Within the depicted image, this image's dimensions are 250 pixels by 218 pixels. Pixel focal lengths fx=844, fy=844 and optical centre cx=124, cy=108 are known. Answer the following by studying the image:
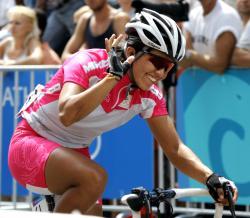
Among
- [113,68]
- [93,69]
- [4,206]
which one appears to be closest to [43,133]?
[93,69]

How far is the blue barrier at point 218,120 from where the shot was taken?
7.70m

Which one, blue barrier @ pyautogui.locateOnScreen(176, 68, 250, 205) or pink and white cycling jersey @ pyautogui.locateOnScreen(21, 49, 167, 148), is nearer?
pink and white cycling jersey @ pyautogui.locateOnScreen(21, 49, 167, 148)

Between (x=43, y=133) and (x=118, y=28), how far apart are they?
3077mm

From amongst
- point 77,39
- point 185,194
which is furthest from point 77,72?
point 77,39

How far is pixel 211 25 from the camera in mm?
7875

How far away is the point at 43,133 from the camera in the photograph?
542cm

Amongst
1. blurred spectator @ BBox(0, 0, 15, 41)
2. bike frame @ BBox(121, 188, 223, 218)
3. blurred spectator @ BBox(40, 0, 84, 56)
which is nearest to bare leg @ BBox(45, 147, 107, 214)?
bike frame @ BBox(121, 188, 223, 218)

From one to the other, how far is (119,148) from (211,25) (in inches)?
61.0

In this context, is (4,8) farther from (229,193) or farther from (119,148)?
(229,193)

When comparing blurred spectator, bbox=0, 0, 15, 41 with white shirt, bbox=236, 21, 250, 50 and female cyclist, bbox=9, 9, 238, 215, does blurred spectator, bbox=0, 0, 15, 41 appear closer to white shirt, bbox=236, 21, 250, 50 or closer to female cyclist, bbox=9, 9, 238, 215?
white shirt, bbox=236, 21, 250, 50

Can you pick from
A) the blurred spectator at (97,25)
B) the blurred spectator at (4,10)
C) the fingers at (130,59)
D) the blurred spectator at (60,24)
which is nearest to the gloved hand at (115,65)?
the fingers at (130,59)

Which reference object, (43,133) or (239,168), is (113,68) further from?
(239,168)

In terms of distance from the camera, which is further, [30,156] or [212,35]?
[212,35]

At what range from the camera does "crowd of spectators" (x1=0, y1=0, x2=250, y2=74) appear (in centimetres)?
775
